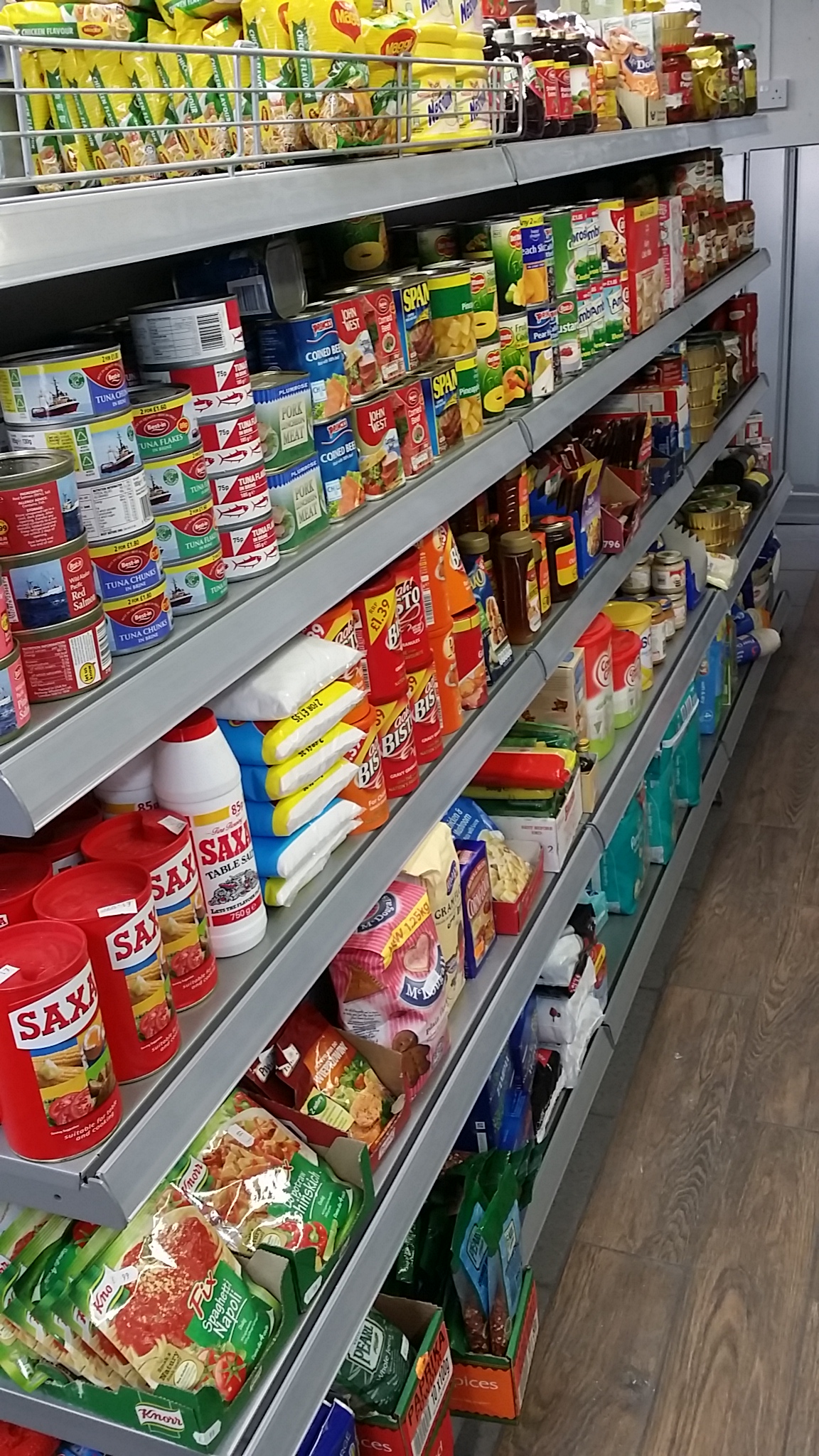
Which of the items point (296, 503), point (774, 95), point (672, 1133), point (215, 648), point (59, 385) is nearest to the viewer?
point (59, 385)

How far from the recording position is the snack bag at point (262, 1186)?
4.39 ft

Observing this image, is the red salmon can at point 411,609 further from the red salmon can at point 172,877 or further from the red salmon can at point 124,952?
the red salmon can at point 124,952

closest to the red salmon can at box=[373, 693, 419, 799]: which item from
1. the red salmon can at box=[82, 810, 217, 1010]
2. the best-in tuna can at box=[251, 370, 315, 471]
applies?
the best-in tuna can at box=[251, 370, 315, 471]

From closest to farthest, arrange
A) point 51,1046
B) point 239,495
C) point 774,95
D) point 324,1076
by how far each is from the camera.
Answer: point 51,1046 < point 239,495 < point 324,1076 < point 774,95

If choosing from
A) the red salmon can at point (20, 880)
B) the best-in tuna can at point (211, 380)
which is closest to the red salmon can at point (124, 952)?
the red salmon can at point (20, 880)

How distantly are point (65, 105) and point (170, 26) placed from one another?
0.30 meters

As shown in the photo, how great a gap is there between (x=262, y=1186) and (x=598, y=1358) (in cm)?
99

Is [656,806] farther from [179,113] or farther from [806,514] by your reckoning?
[806,514]

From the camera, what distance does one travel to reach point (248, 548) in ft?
4.41

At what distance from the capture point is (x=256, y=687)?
138 centimetres

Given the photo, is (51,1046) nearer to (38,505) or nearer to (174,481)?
(38,505)

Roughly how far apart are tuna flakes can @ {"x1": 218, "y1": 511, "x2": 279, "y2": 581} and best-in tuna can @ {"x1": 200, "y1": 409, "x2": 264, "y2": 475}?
6 centimetres

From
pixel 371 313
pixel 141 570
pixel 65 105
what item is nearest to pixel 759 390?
pixel 371 313

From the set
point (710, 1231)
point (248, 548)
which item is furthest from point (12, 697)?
point (710, 1231)
